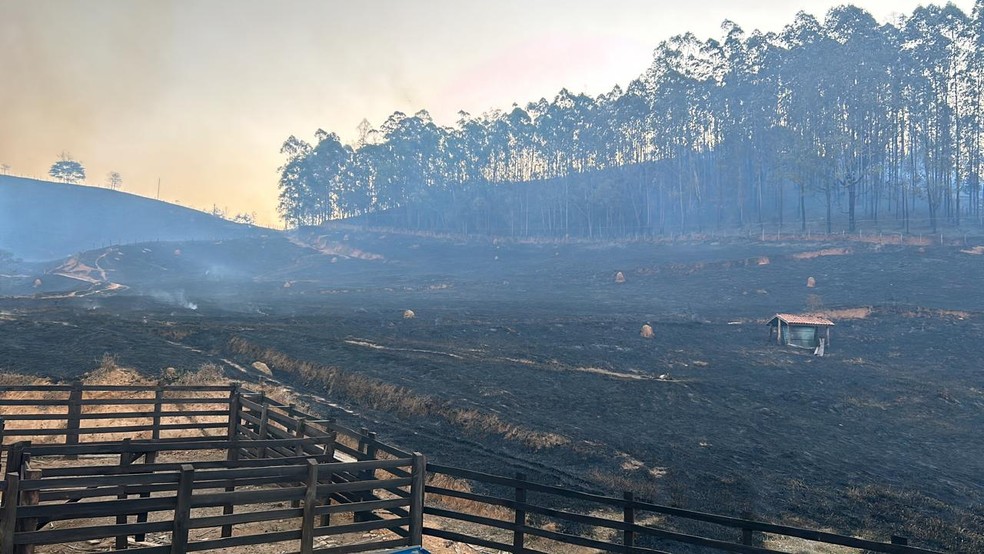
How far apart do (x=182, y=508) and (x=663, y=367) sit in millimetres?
29846

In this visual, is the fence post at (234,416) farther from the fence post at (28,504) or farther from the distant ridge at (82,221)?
the distant ridge at (82,221)

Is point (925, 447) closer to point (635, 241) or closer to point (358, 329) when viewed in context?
point (358, 329)

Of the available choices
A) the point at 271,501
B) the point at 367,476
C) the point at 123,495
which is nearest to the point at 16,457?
the point at 123,495

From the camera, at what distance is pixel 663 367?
3291cm

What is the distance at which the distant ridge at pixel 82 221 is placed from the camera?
161 meters

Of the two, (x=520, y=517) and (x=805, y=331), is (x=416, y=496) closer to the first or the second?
(x=520, y=517)

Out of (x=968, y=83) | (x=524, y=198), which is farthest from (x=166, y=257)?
(x=968, y=83)

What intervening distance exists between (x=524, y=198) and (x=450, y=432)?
349 feet

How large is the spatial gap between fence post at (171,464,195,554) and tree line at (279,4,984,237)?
8016 centimetres

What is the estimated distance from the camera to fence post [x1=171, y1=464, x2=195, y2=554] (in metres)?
6.74

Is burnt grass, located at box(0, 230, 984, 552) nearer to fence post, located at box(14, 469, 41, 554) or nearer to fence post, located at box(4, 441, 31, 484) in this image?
fence post, located at box(14, 469, 41, 554)

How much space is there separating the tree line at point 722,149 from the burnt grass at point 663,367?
865 inches

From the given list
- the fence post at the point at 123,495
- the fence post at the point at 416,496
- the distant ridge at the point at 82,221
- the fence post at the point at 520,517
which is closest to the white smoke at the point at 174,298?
the fence post at the point at 123,495

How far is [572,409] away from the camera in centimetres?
2455
